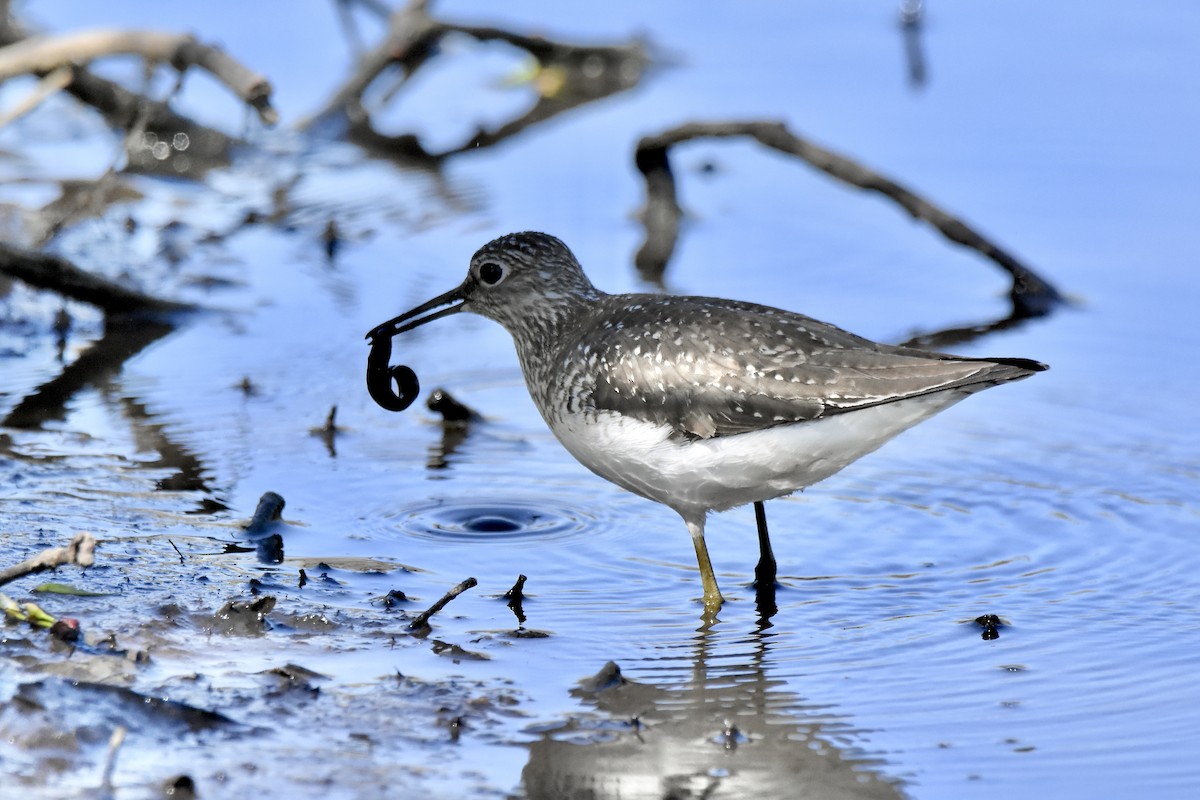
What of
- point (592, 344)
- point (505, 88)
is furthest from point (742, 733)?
point (505, 88)

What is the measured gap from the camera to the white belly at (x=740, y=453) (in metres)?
6.43

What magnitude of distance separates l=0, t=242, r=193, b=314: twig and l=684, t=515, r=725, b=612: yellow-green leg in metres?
4.31

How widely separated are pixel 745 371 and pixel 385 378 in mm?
1798

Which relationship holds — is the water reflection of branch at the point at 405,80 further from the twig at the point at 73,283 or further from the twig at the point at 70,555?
the twig at the point at 70,555

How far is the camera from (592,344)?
6.90 metres

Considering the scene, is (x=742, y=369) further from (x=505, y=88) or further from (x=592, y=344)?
(x=505, y=88)

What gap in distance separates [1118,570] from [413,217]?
636cm

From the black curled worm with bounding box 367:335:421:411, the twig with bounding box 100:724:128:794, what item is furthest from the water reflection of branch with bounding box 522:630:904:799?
the black curled worm with bounding box 367:335:421:411

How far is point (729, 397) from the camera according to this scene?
21.4 ft

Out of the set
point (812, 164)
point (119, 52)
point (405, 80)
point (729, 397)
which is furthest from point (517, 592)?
point (405, 80)

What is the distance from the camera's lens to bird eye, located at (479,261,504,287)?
7.48m

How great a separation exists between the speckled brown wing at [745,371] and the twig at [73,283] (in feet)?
12.6

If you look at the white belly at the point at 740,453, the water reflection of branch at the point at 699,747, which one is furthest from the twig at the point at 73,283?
the water reflection of branch at the point at 699,747

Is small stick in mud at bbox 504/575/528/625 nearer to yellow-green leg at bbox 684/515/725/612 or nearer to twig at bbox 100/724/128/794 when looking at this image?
yellow-green leg at bbox 684/515/725/612
